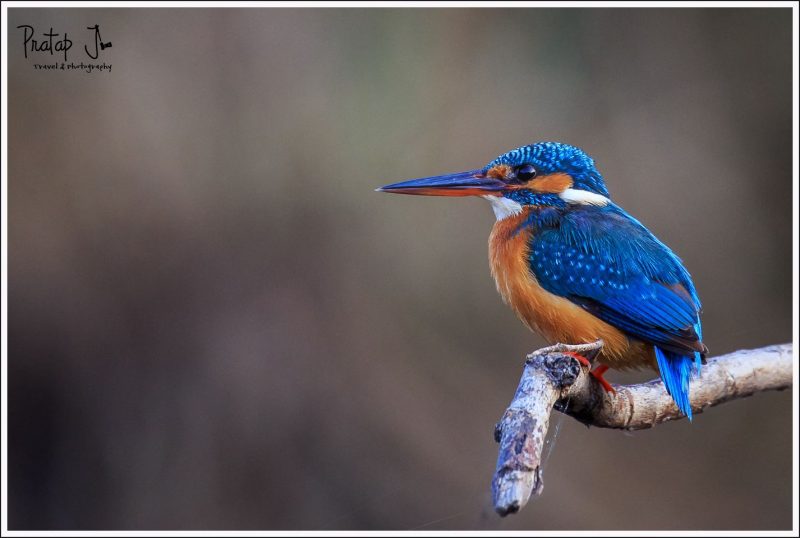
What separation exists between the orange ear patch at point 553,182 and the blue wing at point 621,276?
11 centimetres

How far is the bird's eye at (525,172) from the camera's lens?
260 cm

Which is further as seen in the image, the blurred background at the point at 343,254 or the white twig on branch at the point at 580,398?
the blurred background at the point at 343,254

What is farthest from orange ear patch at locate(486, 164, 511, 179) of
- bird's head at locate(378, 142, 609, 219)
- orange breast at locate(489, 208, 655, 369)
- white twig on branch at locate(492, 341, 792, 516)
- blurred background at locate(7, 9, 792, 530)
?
blurred background at locate(7, 9, 792, 530)

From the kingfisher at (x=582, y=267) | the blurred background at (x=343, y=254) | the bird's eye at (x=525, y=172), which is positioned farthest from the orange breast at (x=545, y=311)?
the blurred background at (x=343, y=254)

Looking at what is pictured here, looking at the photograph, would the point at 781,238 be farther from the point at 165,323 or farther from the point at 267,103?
the point at 165,323

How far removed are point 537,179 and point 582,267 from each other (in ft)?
1.29

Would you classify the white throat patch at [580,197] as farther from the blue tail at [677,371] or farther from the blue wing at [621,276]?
the blue tail at [677,371]

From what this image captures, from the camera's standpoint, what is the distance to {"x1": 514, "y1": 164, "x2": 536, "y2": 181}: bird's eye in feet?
8.52

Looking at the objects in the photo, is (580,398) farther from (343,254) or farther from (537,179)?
(343,254)

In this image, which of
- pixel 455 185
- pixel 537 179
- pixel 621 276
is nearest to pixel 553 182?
pixel 537 179

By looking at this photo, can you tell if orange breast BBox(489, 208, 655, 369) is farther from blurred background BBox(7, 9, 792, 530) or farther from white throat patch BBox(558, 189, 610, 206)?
blurred background BBox(7, 9, 792, 530)

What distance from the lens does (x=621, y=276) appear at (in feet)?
7.54

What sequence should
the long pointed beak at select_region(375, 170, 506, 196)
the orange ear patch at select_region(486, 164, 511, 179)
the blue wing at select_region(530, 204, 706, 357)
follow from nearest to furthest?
1. the blue wing at select_region(530, 204, 706, 357)
2. the long pointed beak at select_region(375, 170, 506, 196)
3. the orange ear patch at select_region(486, 164, 511, 179)

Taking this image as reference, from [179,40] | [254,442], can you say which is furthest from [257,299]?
[179,40]
